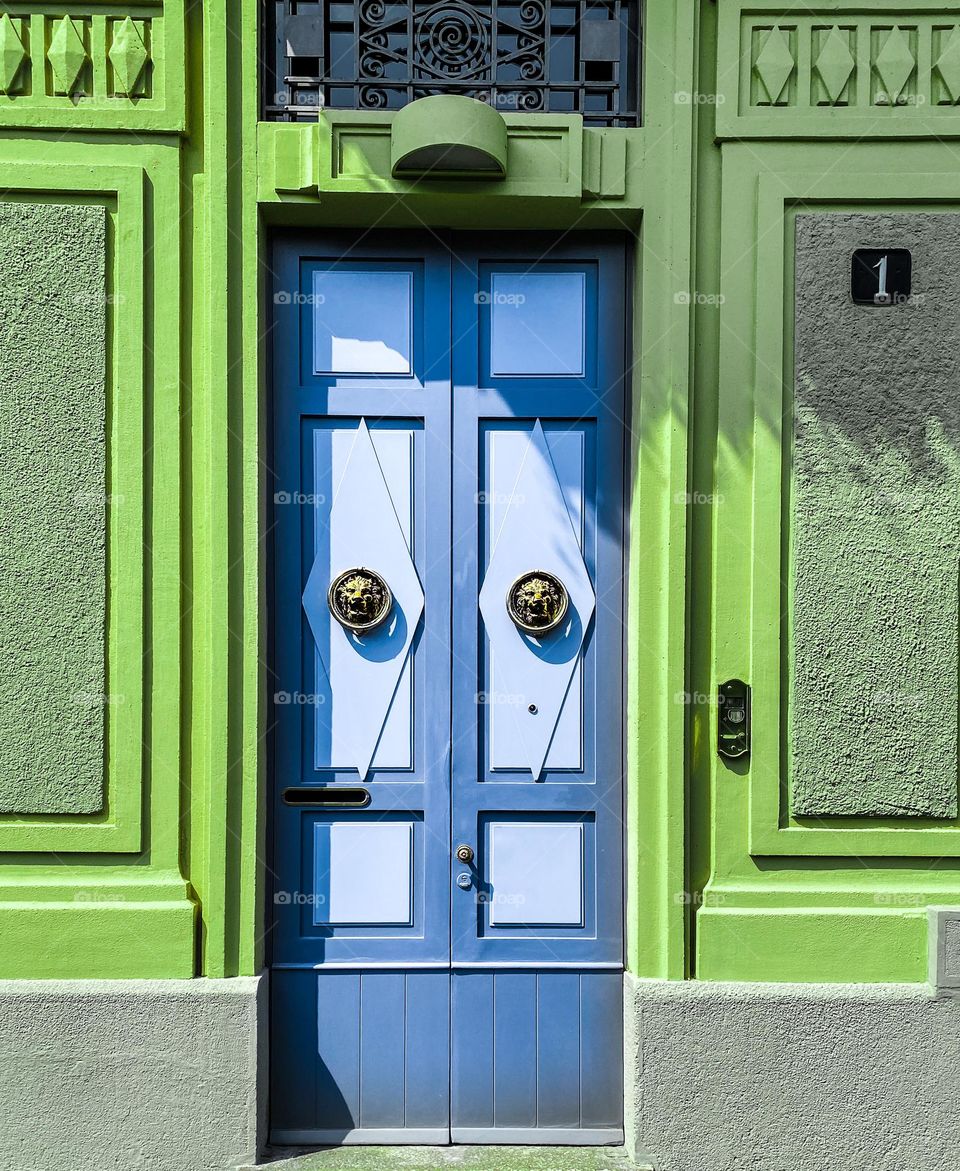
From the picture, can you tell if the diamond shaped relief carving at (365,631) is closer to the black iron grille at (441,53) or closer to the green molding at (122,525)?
the green molding at (122,525)

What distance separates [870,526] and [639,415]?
1100 mm

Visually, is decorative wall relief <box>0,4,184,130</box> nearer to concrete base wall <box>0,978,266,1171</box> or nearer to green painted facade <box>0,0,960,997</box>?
green painted facade <box>0,0,960,997</box>

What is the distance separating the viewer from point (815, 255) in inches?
144

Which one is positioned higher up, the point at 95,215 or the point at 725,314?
the point at 95,215

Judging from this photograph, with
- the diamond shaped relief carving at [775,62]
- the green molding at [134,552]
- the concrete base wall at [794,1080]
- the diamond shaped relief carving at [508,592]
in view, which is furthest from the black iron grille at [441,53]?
the concrete base wall at [794,1080]

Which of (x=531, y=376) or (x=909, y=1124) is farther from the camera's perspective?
(x=531, y=376)

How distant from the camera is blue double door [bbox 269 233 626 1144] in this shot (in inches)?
148

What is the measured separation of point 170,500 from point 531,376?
1.67 m

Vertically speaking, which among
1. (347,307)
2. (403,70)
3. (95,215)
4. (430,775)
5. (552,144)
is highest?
(403,70)

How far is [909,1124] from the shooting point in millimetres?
3539

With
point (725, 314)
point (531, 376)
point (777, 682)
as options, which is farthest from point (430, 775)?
point (725, 314)

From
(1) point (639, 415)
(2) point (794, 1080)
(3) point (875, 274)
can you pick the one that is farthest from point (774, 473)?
(2) point (794, 1080)

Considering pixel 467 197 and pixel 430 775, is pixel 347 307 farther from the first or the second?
pixel 430 775

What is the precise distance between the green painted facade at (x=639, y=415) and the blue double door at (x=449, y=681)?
0.72ft
